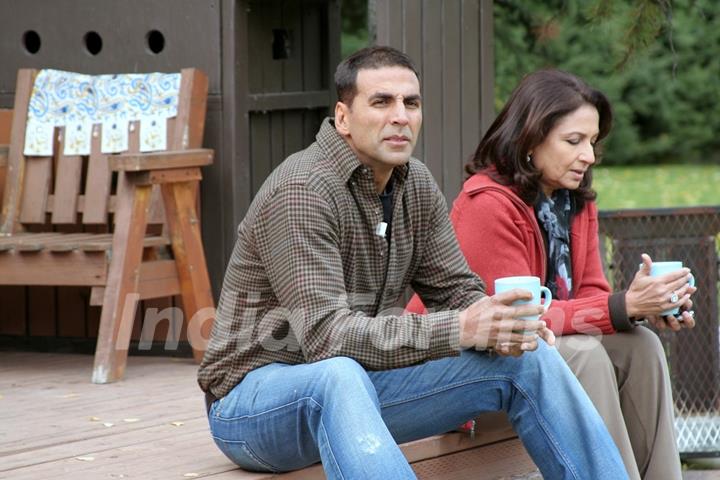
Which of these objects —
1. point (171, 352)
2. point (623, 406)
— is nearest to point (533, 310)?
point (623, 406)

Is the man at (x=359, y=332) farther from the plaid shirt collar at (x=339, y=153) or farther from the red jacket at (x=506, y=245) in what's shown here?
the red jacket at (x=506, y=245)

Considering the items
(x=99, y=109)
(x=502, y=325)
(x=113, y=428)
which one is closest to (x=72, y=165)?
(x=99, y=109)

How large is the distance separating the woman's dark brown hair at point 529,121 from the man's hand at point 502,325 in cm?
81

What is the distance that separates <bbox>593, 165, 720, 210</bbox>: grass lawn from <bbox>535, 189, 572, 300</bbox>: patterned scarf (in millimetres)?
10373

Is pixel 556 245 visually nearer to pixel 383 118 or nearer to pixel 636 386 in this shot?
pixel 636 386

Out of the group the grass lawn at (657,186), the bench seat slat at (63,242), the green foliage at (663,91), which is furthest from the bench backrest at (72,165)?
the green foliage at (663,91)

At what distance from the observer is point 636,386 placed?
12.9 ft

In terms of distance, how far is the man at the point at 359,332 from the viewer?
132 inches

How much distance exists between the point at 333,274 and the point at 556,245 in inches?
41.1

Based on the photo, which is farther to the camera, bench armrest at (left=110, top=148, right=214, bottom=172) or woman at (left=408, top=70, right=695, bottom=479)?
bench armrest at (left=110, top=148, right=214, bottom=172)

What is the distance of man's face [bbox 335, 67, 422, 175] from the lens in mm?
3543

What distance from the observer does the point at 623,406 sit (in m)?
3.96

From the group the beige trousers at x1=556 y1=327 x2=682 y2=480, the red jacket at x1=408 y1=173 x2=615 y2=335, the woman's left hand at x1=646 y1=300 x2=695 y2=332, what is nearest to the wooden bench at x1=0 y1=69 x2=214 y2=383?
the red jacket at x1=408 y1=173 x2=615 y2=335

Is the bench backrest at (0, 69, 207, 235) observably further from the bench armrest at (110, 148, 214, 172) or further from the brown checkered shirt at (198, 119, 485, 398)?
the brown checkered shirt at (198, 119, 485, 398)
